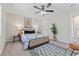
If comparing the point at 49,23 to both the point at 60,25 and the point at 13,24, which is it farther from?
the point at 13,24

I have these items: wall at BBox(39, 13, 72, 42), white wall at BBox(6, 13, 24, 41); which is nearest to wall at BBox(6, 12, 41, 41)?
white wall at BBox(6, 13, 24, 41)

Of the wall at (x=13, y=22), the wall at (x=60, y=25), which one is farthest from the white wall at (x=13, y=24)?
the wall at (x=60, y=25)

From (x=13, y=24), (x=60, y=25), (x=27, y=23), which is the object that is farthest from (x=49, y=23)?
(x=13, y=24)

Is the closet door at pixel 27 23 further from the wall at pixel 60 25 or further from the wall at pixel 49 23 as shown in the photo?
the wall at pixel 60 25

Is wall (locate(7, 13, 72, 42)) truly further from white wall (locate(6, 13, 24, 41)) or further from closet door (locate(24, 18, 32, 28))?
closet door (locate(24, 18, 32, 28))

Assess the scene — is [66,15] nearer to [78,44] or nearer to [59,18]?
[59,18]

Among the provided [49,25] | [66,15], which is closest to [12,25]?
[49,25]

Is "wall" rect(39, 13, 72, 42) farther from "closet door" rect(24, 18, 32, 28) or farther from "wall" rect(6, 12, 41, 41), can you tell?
"closet door" rect(24, 18, 32, 28)

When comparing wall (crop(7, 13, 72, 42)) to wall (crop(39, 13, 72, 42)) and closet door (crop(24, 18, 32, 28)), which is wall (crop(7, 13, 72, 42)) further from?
closet door (crop(24, 18, 32, 28))

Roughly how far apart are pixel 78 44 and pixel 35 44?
6.63ft

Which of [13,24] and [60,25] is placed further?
[60,25]

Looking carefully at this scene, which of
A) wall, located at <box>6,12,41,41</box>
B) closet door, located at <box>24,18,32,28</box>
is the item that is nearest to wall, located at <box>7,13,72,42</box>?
wall, located at <box>6,12,41,41</box>

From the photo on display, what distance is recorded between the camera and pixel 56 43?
11.2 feet

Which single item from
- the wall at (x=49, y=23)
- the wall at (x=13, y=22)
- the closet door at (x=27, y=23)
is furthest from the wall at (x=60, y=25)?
the closet door at (x=27, y=23)
